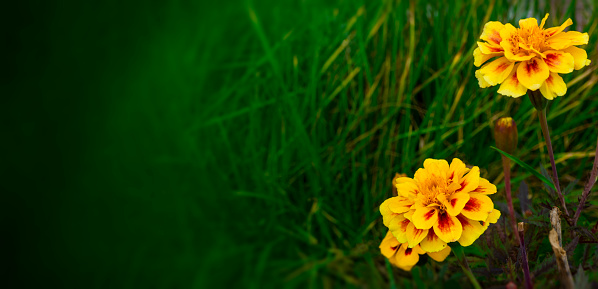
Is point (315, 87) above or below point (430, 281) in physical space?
above

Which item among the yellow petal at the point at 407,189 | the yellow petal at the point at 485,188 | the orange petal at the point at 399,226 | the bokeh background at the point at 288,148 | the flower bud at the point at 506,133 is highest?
the flower bud at the point at 506,133

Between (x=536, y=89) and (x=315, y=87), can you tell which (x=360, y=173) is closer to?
(x=315, y=87)

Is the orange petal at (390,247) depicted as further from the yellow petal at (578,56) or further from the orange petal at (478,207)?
the yellow petal at (578,56)

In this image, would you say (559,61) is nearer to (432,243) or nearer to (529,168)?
(529,168)

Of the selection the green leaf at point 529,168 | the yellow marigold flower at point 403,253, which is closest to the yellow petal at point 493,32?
the green leaf at point 529,168

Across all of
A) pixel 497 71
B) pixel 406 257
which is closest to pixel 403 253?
pixel 406 257

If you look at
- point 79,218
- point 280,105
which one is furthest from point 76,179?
point 280,105

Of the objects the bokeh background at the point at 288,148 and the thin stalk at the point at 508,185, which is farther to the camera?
the bokeh background at the point at 288,148

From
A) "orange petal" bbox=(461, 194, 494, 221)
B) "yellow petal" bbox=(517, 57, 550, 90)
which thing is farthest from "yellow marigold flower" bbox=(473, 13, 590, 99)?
"orange petal" bbox=(461, 194, 494, 221)
